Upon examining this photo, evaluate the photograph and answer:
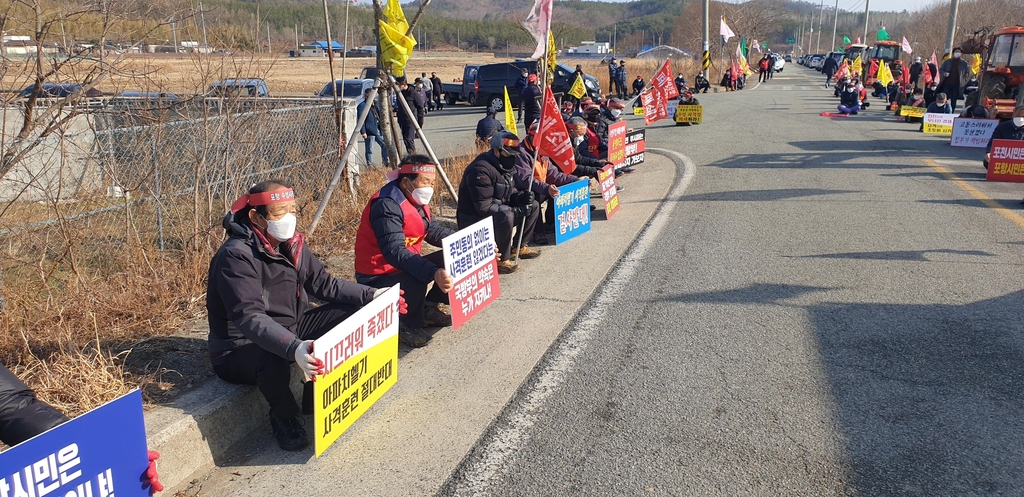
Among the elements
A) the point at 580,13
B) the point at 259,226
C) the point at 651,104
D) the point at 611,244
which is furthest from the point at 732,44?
the point at 580,13

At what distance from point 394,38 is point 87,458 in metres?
5.66

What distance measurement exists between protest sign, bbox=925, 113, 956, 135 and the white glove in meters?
19.0

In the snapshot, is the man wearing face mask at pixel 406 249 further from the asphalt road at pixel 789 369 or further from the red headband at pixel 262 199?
the red headband at pixel 262 199

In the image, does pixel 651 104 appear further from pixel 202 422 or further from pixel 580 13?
pixel 580 13

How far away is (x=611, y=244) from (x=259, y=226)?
489cm

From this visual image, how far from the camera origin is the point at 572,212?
28.9ft

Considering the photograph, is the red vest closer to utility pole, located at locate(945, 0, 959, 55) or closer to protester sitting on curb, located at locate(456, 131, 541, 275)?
protester sitting on curb, located at locate(456, 131, 541, 275)

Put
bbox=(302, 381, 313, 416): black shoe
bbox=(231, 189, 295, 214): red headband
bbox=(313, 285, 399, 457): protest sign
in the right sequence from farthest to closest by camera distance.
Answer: bbox=(302, 381, 313, 416): black shoe, bbox=(231, 189, 295, 214): red headband, bbox=(313, 285, 399, 457): protest sign

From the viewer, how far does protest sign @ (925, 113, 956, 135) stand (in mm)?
18719

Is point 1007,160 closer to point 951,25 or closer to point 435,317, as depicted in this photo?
point 435,317

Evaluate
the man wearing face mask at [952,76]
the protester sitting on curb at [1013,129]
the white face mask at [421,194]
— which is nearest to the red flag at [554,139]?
the white face mask at [421,194]

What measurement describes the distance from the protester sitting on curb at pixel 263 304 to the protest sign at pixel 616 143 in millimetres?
8281

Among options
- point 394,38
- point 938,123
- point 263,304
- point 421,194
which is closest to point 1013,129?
point 938,123

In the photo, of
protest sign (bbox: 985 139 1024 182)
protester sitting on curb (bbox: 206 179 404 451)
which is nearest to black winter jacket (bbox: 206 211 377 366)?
protester sitting on curb (bbox: 206 179 404 451)
